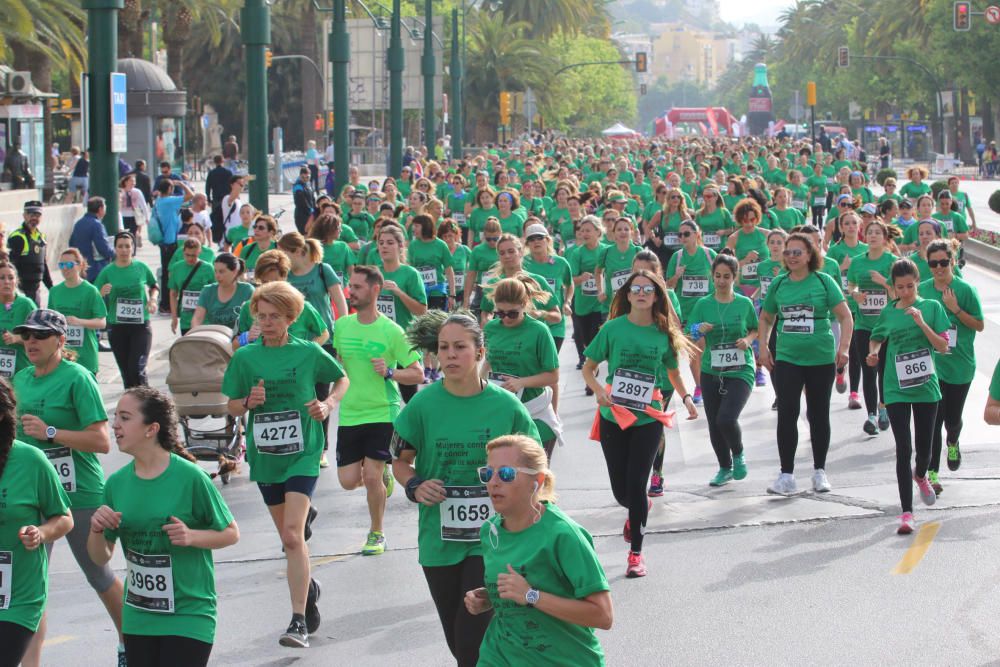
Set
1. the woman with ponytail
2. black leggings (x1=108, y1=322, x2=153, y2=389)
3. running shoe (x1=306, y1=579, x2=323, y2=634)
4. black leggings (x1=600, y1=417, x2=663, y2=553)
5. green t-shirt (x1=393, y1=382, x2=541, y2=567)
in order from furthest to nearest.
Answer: black leggings (x1=108, y1=322, x2=153, y2=389) < black leggings (x1=600, y1=417, x2=663, y2=553) < running shoe (x1=306, y1=579, x2=323, y2=634) < green t-shirt (x1=393, y1=382, x2=541, y2=567) < the woman with ponytail

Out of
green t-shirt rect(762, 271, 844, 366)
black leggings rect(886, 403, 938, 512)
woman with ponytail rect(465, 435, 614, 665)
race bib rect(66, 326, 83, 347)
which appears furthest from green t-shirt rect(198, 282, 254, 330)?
woman with ponytail rect(465, 435, 614, 665)

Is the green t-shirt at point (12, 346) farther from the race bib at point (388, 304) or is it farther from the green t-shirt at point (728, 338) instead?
the green t-shirt at point (728, 338)

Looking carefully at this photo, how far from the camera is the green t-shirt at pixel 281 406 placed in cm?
777

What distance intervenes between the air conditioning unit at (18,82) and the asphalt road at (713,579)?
2655cm

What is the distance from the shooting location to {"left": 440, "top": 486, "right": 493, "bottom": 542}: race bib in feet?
20.9

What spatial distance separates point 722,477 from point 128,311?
502 cm

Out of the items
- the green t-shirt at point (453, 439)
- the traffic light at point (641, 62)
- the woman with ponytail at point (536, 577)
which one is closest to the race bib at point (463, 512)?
the green t-shirt at point (453, 439)

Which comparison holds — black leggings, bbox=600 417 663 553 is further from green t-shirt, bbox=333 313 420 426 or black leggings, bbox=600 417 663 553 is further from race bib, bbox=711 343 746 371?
race bib, bbox=711 343 746 371

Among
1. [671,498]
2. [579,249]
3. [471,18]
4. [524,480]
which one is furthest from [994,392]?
[471,18]

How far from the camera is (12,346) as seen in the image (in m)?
10.0

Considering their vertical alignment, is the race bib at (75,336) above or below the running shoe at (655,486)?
above

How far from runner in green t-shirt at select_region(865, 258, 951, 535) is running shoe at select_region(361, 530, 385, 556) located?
2948mm

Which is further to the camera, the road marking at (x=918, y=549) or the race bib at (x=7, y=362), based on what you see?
the race bib at (x=7, y=362)

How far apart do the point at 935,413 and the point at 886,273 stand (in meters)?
2.93
